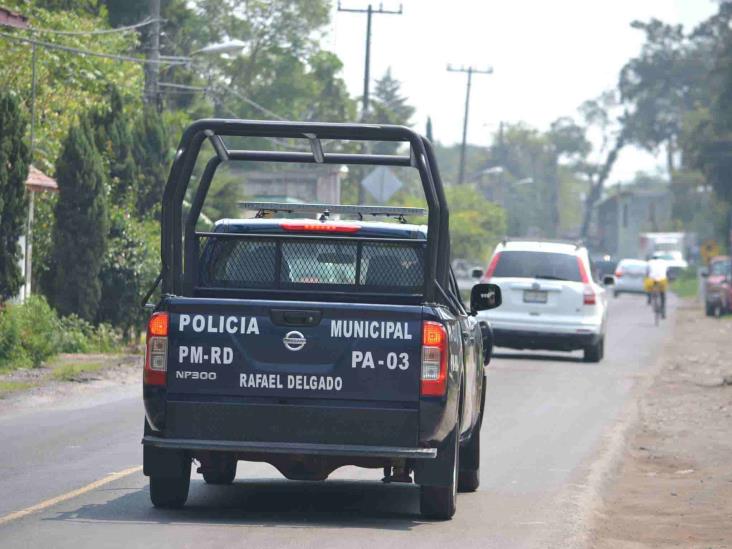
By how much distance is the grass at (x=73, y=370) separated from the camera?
21.5 m

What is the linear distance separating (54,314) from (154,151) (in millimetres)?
6861

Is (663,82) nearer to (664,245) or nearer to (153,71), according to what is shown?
(664,245)

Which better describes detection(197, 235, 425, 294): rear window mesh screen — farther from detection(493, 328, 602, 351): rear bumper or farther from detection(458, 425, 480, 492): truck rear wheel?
detection(493, 328, 602, 351): rear bumper

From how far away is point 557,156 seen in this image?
162375 mm

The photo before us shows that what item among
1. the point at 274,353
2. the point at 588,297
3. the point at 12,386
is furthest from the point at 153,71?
the point at 274,353

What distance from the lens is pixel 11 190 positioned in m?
23.5

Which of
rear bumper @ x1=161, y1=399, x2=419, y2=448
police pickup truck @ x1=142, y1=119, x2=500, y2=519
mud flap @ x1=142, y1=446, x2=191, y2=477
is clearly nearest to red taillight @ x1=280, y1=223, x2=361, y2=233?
police pickup truck @ x1=142, y1=119, x2=500, y2=519

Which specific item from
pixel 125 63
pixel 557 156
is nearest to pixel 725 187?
pixel 125 63

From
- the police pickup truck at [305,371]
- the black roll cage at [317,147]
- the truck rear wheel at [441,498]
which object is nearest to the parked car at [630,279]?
the truck rear wheel at [441,498]

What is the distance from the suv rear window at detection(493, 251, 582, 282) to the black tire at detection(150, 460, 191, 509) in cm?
1674

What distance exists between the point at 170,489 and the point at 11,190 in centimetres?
1410

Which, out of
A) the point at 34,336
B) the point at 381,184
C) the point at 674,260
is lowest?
the point at 674,260

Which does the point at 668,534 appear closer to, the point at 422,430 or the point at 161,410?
the point at 422,430

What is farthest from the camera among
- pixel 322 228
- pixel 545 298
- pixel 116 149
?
pixel 116 149
